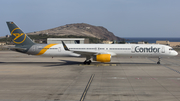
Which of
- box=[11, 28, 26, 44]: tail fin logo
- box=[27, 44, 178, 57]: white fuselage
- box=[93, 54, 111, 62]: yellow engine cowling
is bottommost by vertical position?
box=[93, 54, 111, 62]: yellow engine cowling

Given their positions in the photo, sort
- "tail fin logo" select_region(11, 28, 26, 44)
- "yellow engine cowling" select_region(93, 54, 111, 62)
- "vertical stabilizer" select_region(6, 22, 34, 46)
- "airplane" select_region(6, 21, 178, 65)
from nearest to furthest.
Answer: "yellow engine cowling" select_region(93, 54, 111, 62) < "airplane" select_region(6, 21, 178, 65) < "vertical stabilizer" select_region(6, 22, 34, 46) < "tail fin logo" select_region(11, 28, 26, 44)

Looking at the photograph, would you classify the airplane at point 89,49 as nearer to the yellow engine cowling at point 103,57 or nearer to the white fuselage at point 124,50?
the white fuselage at point 124,50

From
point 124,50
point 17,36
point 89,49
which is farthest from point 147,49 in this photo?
point 17,36

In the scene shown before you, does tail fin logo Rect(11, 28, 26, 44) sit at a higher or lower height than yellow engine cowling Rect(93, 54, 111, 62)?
higher

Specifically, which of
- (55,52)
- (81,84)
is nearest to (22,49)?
(55,52)

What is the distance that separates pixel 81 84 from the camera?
18422 mm

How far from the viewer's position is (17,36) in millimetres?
33656

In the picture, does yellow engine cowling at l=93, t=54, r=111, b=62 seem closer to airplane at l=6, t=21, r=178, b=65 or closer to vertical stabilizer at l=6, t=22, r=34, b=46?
airplane at l=6, t=21, r=178, b=65

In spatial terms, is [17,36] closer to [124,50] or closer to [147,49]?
[124,50]

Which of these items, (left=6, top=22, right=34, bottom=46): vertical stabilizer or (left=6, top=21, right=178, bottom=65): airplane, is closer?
(left=6, top=21, right=178, bottom=65): airplane

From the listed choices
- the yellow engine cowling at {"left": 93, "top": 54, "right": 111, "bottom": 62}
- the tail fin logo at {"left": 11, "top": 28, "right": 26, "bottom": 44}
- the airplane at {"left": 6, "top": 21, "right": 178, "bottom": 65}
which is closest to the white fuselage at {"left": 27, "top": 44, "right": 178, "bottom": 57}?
the airplane at {"left": 6, "top": 21, "right": 178, "bottom": 65}

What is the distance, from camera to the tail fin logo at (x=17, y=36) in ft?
110

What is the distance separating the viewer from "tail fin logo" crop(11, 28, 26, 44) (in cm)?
3344

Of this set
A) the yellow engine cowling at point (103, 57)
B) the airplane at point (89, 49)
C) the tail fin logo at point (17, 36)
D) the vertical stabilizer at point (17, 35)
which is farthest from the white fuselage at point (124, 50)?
the tail fin logo at point (17, 36)
